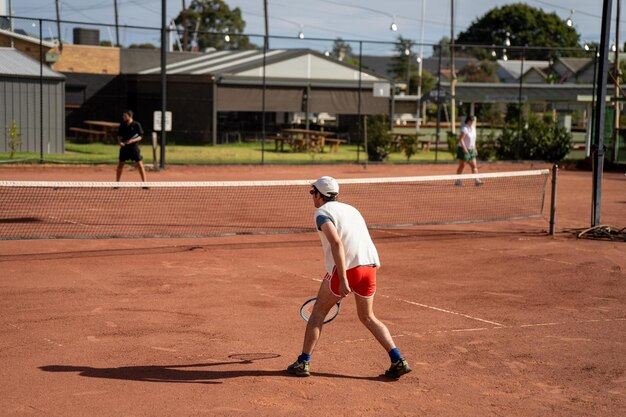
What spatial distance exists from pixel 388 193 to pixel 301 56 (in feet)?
73.5

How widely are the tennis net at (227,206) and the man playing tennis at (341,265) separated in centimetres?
609

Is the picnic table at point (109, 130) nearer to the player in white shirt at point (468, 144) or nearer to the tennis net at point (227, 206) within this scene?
the tennis net at point (227, 206)

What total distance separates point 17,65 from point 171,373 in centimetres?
2356

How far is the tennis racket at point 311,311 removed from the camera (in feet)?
21.8

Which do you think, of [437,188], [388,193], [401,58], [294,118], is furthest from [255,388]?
[401,58]

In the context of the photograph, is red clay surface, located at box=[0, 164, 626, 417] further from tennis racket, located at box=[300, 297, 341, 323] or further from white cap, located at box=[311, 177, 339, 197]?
white cap, located at box=[311, 177, 339, 197]

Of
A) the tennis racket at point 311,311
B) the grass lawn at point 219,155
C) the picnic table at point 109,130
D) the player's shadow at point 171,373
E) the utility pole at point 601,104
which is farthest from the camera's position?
the picnic table at point 109,130

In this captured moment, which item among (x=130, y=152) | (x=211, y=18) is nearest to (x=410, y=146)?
(x=130, y=152)

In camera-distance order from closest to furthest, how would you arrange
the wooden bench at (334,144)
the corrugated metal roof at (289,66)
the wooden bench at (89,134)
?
1. the wooden bench at (334,144)
2. the wooden bench at (89,134)
3. the corrugated metal roof at (289,66)

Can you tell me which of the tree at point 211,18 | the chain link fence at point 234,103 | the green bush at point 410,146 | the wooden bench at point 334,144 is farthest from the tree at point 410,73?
the green bush at point 410,146

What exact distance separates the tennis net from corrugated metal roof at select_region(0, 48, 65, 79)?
9247mm

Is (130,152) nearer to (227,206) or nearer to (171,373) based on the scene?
(227,206)

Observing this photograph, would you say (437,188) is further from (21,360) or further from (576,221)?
(21,360)

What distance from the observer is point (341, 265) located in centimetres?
616
